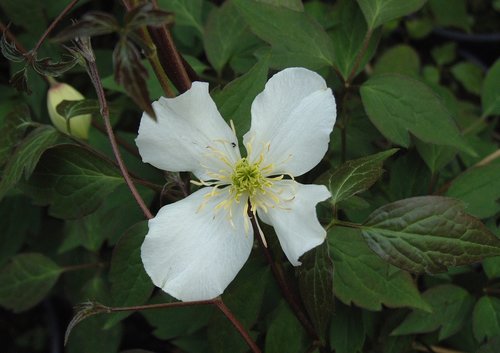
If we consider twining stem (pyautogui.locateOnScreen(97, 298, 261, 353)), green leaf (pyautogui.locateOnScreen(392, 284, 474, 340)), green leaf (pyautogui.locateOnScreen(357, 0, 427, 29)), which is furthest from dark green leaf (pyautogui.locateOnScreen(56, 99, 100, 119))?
green leaf (pyautogui.locateOnScreen(392, 284, 474, 340))

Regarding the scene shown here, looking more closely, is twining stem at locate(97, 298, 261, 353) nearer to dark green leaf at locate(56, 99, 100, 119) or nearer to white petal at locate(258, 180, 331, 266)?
white petal at locate(258, 180, 331, 266)

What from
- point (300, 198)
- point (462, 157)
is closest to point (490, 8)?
point (462, 157)

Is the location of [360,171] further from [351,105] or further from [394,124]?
[351,105]

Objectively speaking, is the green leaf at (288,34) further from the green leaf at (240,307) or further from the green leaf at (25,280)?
the green leaf at (25,280)

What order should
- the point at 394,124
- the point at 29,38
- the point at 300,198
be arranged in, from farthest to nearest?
the point at 29,38 < the point at 394,124 < the point at 300,198

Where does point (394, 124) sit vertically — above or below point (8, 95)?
above

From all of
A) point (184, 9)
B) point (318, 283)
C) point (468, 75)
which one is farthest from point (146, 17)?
point (468, 75)
